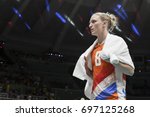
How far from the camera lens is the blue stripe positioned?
3.77 meters

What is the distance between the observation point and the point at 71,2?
1132 inches

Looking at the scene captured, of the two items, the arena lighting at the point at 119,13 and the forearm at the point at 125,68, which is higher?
the arena lighting at the point at 119,13

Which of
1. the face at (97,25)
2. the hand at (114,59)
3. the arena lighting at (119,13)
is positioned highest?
the arena lighting at (119,13)

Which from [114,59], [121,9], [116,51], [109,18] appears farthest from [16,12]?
[114,59]

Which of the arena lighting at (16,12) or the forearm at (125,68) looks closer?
the forearm at (125,68)

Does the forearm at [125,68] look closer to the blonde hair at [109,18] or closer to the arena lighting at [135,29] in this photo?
the blonde hair at [109,18]

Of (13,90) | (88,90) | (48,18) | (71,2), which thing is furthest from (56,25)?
(88,90)

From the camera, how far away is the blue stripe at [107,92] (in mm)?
3770

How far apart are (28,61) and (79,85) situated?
5.45 m

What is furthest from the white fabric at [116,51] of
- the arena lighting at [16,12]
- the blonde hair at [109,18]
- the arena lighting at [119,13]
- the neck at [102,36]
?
the arena lighting at [16,12]

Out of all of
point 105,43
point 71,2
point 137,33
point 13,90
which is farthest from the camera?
point 137,33

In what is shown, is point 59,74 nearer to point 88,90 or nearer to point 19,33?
point 19,33

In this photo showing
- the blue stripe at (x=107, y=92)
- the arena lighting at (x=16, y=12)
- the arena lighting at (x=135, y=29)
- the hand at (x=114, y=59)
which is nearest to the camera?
the hand at (x=114, y=59)

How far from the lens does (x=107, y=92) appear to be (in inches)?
149
